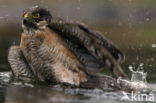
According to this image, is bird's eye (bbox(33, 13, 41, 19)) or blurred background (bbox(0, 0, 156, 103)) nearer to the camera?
bird's eye (bbox(33, 13, 41, 19))

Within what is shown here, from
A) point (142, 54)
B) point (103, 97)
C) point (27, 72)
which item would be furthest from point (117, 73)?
point (142, 54)

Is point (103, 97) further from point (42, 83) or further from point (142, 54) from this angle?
point (142, 54)

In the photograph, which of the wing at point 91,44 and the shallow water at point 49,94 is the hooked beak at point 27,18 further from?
the shallow water at point 49,94

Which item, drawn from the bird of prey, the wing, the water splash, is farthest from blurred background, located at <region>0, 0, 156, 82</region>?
the wing

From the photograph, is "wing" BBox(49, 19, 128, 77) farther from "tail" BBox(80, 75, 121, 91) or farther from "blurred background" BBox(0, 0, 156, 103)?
"blurred background" BBox(0, 0, 156, 103)

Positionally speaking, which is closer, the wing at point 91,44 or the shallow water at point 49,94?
the shallow water at point 49,94

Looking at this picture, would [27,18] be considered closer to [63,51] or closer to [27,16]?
[27,16]

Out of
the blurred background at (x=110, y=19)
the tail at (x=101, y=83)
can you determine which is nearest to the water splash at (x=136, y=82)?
the tail at (x=101, y=83)
